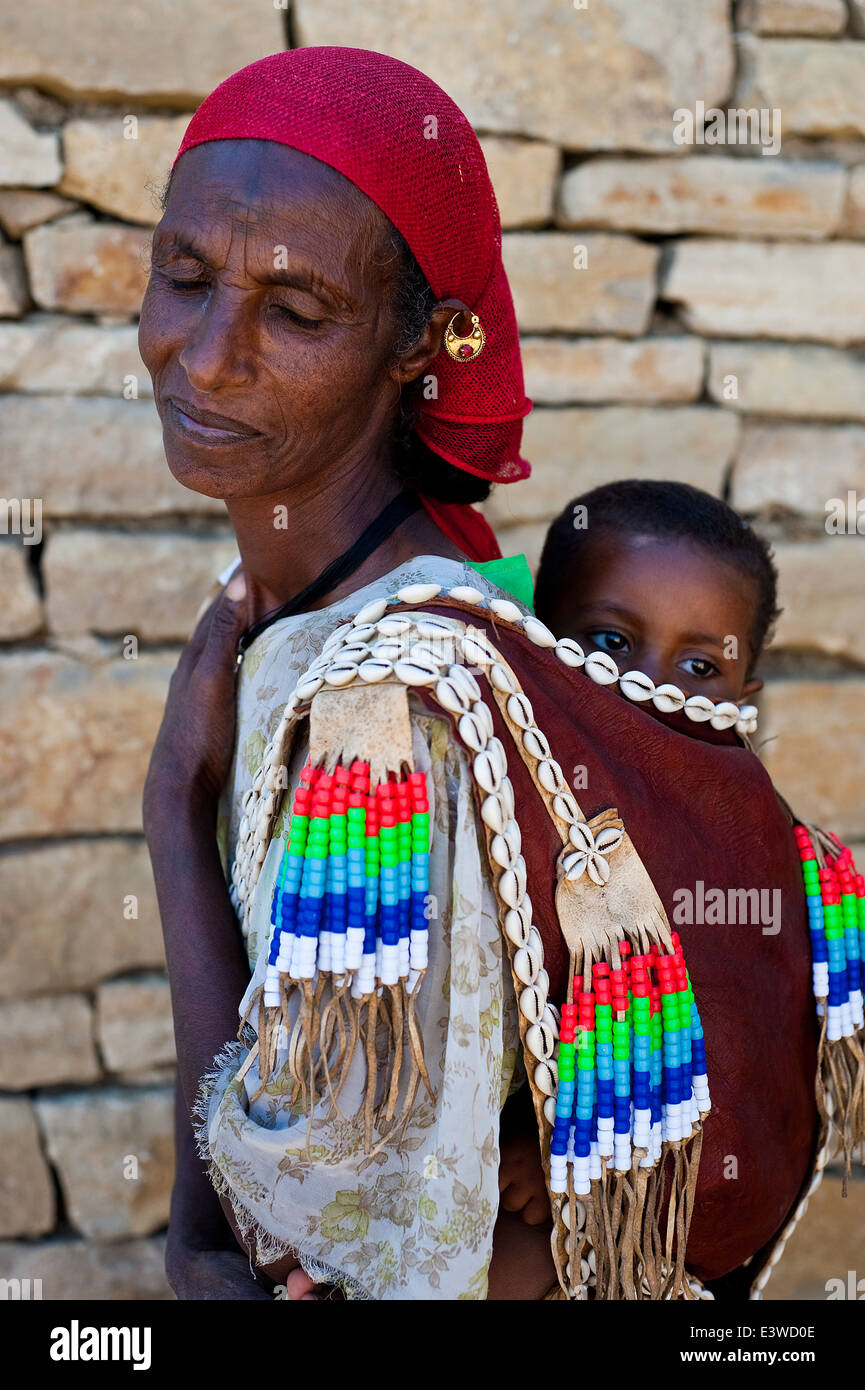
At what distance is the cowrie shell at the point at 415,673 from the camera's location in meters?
1.29

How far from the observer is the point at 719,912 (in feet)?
5.03

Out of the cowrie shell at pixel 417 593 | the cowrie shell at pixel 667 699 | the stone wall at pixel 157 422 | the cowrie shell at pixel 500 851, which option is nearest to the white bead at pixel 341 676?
the cowrie shell at pixel 417 593

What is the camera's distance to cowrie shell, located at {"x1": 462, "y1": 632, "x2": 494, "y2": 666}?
1.35m

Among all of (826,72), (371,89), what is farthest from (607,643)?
(826,72)

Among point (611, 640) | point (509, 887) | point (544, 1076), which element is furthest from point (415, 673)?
point (611, 640)

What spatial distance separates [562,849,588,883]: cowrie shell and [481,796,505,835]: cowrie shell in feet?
0.35

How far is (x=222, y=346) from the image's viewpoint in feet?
4.70

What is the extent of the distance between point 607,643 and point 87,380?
140cm

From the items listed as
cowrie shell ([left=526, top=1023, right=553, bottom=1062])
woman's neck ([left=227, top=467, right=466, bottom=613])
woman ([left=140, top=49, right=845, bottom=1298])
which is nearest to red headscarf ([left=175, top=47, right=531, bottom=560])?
woman ([left=140, top=49, right=845, bottom=1298])

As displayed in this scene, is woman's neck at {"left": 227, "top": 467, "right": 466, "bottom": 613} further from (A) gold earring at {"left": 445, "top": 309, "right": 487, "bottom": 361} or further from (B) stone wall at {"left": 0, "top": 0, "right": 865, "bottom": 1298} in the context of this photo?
(B) stone wall at {"left": 0, "top": 0, "right": 865, "bottom": 1298}

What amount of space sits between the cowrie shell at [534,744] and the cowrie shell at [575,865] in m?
0.11

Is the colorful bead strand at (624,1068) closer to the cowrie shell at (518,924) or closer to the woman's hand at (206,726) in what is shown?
the cowrie shell at (518,924)

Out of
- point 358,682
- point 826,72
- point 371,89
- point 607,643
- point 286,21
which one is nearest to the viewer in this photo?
point 358,682
